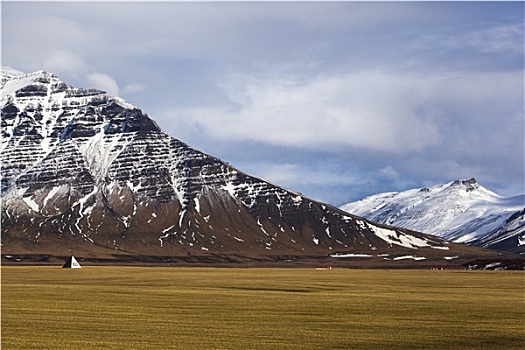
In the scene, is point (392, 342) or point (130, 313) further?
point (130, 313)

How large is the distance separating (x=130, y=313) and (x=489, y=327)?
22.8 m

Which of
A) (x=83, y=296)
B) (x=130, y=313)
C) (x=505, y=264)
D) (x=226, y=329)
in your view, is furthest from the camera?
(x=505, y=264)

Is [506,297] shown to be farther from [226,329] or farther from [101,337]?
[101,337]

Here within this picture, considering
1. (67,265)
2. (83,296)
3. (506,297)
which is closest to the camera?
(83,296)

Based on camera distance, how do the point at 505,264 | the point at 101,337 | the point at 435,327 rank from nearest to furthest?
1. the point at 101,337
2. the point at 435,327
3. the point at 505,264

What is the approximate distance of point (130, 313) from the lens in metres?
54.3

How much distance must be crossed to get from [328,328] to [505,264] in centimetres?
15696

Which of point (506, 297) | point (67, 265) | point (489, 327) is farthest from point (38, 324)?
point (67, 265)

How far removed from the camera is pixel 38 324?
151 feet

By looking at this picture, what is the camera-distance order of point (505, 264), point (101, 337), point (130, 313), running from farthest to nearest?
point (505, 264), point (130, 313), point (101, 337)

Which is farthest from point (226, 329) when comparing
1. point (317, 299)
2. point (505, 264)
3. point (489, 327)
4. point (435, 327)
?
point (505, 264)

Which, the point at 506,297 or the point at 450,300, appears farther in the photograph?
the point at 506,297

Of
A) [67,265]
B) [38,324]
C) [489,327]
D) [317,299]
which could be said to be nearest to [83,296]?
[317,299]

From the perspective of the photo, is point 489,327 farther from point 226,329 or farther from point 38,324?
point 38,324
